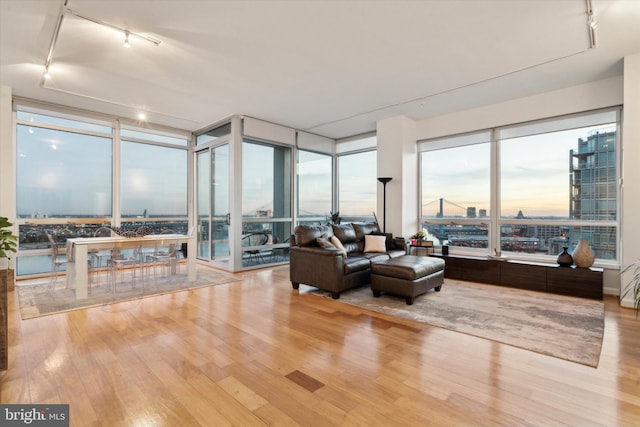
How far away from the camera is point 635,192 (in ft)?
12.0

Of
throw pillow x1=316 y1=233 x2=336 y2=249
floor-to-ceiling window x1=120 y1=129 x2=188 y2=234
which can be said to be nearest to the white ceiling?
floor-to-ceiling window x1=120 y1=129 x2=188 y2=234

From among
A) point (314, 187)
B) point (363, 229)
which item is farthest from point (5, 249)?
point (314, 187)

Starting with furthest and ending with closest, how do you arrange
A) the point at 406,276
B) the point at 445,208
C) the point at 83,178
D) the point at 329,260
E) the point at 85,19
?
the point at 445,208
the point at 83,178
the point at 329,260
the point at 406,276
the point at 85,19

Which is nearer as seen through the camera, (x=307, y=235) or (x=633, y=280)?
(x=633, y=280)

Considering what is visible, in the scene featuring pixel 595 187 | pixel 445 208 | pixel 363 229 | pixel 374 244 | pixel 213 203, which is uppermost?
pixel 595 187

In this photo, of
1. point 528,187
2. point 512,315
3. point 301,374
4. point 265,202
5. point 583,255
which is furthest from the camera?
point 265,202

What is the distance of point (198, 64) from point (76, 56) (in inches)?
52.6

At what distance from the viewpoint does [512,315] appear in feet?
11.0

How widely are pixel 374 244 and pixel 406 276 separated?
4.75ft

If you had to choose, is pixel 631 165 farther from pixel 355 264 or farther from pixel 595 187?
pixel 355 264

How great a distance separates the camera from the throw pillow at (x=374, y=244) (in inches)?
202

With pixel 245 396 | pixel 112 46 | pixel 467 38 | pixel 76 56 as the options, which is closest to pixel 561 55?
pixel 467 38

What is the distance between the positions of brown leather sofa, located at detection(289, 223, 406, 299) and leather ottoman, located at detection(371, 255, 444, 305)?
315 millimetres

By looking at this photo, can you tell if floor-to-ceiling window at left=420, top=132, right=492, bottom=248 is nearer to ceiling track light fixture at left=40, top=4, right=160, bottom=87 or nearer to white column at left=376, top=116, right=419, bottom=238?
white column at left=376, top=116, right=419, bottom=238
